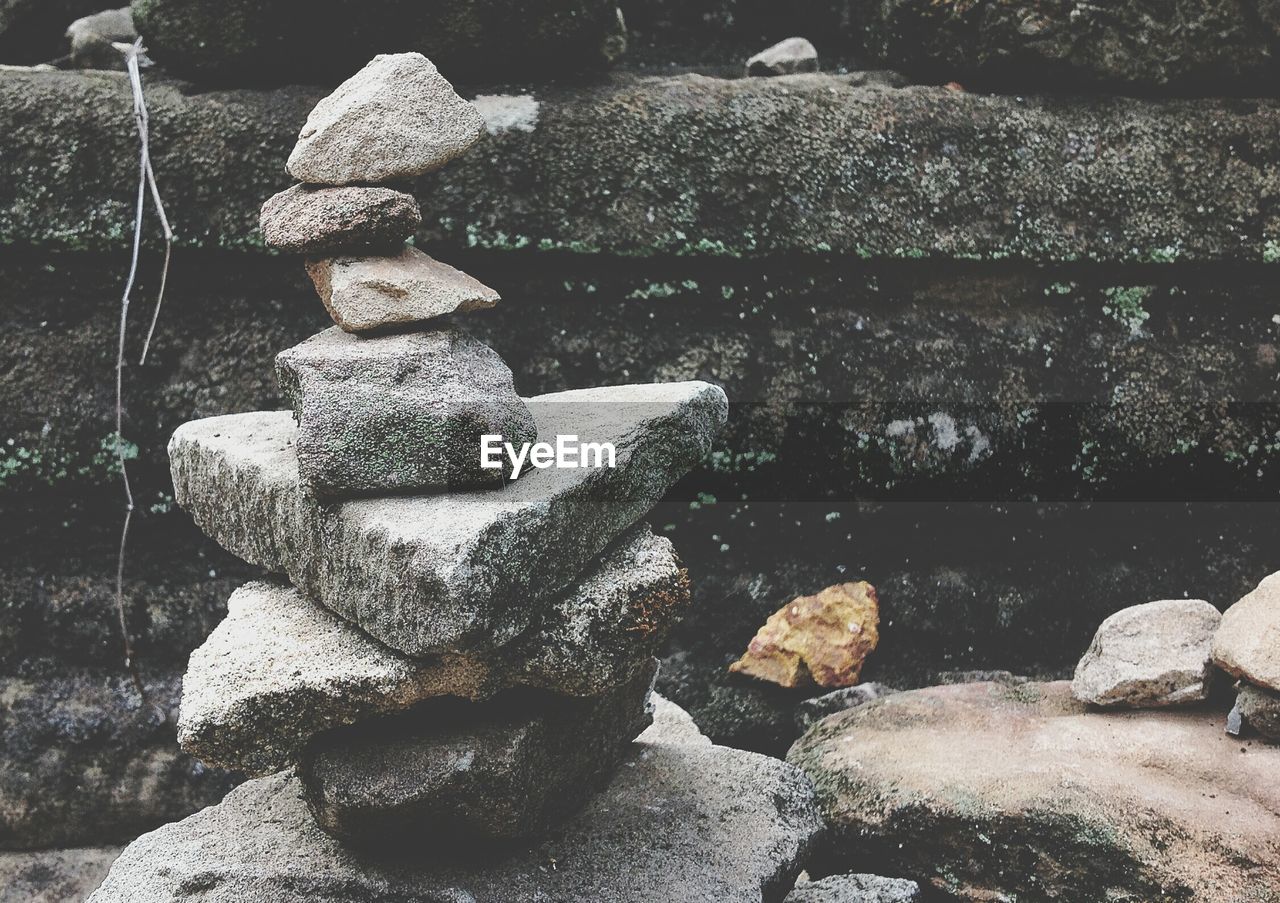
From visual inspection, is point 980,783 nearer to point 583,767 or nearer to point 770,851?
point 770,851

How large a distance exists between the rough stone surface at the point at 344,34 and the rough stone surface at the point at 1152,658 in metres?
1.82

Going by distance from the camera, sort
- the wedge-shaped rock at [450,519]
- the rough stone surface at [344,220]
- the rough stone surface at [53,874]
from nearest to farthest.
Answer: the wedge-shaped rock at [450,519] → the rough stone surface at [344,220] → the rough stone surface at [53,874]

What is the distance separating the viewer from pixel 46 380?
289 cm

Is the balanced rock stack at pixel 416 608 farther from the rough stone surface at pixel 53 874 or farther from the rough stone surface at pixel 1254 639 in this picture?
the rough stone surface at pixel 1254 639

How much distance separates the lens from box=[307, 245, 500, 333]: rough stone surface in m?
1.96

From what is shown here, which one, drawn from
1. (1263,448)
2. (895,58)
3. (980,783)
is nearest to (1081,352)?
(1263,448)

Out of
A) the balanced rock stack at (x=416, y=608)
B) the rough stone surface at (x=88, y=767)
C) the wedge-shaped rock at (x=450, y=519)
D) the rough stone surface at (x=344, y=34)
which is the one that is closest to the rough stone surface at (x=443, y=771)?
the balanced rock stack at (x=416, y=608)

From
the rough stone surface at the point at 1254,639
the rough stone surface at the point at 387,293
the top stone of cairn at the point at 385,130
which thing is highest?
Result: the top stone of cairn at the point at 385,130

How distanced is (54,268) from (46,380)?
0.84ft

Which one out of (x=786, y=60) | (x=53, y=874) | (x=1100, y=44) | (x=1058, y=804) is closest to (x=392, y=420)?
(x=1058, y=804)

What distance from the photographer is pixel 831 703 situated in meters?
2.83

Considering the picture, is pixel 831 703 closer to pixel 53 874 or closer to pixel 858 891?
pixel 858 891

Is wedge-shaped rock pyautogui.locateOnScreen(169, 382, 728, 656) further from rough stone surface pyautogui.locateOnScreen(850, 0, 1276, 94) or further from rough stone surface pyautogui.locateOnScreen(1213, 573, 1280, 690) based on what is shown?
rough stone surface pyautogui.locateOnScreen(850, 0, 1276, 94)

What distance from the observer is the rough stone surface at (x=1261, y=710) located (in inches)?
88.7
